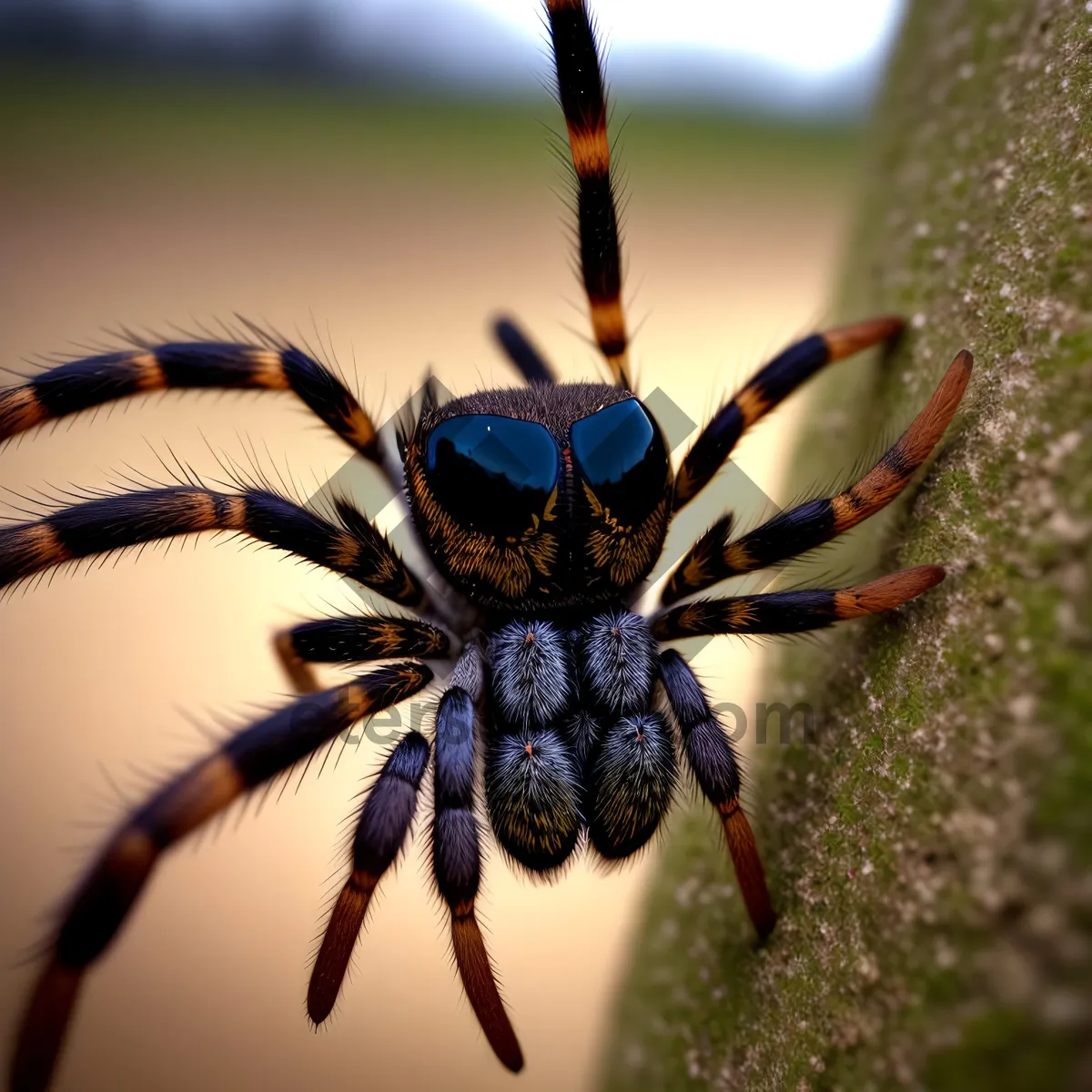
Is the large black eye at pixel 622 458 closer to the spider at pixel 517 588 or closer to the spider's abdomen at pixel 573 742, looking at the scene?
the spider at pixel 517 588

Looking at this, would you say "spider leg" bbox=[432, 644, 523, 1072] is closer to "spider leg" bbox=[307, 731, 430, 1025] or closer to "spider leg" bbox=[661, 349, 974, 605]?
"spider leg" bbox=[307, 731, 430, 1025]

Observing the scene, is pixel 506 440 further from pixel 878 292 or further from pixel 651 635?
pixel 878 292

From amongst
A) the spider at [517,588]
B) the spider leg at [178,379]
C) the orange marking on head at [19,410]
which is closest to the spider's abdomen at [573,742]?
the spider at [517,588]

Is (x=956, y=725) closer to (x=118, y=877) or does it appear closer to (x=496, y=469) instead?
(x=496, y=469)

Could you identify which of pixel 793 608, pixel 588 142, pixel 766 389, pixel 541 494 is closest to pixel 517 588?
A: pixel 541 494

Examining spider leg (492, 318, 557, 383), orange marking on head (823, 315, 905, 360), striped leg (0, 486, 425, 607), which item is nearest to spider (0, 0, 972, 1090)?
striped leg (0, 486, 425, 607)

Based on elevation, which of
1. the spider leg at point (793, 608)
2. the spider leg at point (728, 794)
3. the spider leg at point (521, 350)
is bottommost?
the spider leg at point (728, 794)
